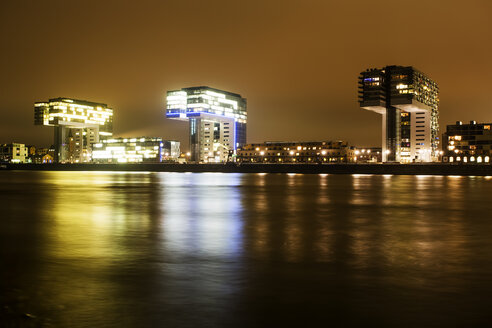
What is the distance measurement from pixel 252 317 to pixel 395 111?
164 m

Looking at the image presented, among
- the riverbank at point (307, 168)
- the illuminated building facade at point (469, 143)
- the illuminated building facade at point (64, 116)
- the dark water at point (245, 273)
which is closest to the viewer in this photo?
the dark water at point (245, 273)

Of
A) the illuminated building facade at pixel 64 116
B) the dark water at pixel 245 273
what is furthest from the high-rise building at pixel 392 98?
the dark water at pixel 245 273

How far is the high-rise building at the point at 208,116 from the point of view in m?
167

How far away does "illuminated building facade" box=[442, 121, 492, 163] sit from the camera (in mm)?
173125

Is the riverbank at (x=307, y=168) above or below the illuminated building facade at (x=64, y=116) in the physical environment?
below

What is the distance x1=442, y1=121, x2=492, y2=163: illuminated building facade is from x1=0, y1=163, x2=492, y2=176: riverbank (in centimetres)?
8884

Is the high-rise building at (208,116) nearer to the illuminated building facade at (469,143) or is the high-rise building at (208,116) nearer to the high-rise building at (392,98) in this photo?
the high-rise building at (392,98)

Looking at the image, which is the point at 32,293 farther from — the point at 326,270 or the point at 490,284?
the point at 490,284

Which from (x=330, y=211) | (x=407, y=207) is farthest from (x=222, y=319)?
(x=407, y=207)

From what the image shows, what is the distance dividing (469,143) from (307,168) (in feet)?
333

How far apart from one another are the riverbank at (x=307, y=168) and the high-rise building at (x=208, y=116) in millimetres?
32380

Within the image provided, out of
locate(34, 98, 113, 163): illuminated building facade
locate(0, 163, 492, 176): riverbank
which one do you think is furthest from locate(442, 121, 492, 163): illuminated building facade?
locate(34, 98, 113, 163): illuminated building facade

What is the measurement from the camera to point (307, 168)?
11094cm

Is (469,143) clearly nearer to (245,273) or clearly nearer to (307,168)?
(307,168)
